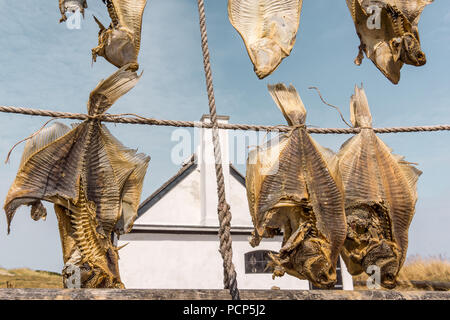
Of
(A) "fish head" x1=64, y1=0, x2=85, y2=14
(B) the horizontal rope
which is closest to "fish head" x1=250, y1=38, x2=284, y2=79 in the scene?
(B) the horizontal rope

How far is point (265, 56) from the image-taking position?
8.66ft

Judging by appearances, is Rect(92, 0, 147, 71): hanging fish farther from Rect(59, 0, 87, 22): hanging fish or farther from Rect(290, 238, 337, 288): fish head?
Rect(290, 238, 337, 288): fish head

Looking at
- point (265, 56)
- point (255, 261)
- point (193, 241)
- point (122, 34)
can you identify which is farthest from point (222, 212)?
point (255, 261)

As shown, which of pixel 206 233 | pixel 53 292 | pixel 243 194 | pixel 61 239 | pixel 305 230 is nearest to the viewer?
pixel 53 292

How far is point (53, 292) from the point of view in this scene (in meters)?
1.75

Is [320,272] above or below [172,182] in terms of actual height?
below

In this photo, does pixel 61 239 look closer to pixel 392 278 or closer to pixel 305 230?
pixel 305 230

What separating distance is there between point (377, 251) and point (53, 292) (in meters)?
1.88

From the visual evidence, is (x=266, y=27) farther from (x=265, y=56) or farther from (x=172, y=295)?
(x=172, y=295)

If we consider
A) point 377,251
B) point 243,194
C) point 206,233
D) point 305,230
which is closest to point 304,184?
point 305,230

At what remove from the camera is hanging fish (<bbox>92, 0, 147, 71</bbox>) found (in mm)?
2523

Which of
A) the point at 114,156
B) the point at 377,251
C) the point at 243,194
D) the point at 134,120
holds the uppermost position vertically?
the point at 243,194

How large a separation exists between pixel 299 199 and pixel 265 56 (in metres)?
0.88

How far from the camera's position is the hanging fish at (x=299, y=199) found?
2453 millimetres
